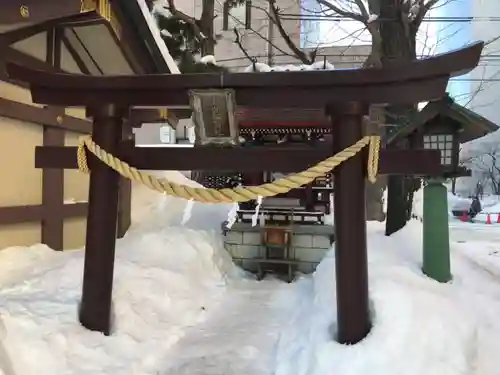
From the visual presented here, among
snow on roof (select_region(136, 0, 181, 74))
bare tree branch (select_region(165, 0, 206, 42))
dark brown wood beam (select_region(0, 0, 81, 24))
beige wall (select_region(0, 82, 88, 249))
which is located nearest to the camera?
dark brown wood beam (select_region(0, 0, 81, 24))

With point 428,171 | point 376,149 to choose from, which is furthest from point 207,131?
point 428,171

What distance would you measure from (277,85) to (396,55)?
446cm

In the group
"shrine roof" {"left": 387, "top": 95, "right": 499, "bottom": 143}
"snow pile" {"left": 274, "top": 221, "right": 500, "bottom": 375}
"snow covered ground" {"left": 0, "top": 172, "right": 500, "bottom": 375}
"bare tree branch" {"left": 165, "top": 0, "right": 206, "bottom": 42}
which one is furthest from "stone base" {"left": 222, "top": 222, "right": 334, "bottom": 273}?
"bare tree branch" {"left": 165, "top": 0, "right": 206, "bottom": 42}

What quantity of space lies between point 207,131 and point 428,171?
164cm

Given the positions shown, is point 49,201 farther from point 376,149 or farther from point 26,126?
point 376,149

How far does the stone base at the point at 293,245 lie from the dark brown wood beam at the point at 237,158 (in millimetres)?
3044

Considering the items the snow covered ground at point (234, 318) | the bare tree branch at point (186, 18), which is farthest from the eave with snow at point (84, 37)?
the bare tree branch at point (186, 18)

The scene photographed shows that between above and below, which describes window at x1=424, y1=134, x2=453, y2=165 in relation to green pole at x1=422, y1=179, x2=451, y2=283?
above

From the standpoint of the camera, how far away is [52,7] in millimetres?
3980

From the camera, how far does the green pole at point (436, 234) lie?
441cm

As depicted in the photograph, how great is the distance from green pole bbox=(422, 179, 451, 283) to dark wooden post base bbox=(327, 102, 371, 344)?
143cm

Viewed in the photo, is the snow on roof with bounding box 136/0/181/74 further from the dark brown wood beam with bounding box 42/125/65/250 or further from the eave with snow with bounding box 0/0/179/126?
the dark brown wood beam with bounding box 42/125/65/250

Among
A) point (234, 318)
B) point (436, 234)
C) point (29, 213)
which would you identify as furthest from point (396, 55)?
point (29, 213)

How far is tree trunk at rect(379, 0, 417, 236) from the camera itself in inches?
252
